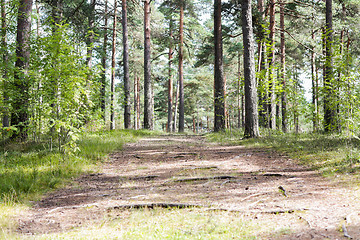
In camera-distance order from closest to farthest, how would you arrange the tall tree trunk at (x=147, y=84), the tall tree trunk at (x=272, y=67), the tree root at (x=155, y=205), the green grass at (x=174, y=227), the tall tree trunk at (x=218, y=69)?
the green grass at (x=174, y=227) → the tree root at (x=155, y=205) → the tall tree trunk at (x=272, y=67) → the tall tree trunk at (x=218, y=69) → the tall tree trunk at (x=147, y=84)

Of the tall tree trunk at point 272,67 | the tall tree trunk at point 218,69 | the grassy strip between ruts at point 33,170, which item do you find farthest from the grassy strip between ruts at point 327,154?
the tall tree trunk at point 218,69

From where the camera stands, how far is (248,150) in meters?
7.94

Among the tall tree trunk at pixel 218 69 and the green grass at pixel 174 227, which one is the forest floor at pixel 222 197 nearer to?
the green grass at pixel 174 227

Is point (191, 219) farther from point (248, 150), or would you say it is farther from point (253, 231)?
point (248, 150)

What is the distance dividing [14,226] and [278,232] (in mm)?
2897

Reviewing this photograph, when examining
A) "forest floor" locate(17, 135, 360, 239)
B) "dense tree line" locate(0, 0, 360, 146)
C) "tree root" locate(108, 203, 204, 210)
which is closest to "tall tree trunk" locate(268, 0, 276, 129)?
"dense tree line" locate(0, 0, 360, 146)

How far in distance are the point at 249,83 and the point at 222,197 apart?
6.73m

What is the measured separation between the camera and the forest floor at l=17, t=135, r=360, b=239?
285 cm

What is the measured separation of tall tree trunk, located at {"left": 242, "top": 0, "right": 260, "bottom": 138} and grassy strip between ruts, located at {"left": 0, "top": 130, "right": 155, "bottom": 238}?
497 centimetres

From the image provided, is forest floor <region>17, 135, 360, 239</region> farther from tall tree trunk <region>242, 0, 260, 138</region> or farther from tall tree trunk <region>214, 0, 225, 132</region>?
tall tree trunk <region>214, 0, 225, 132</region>

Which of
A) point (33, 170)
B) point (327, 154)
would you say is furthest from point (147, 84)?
point (327, 154)

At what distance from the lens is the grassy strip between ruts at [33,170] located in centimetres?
392

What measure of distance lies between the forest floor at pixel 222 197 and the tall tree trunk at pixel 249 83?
3.15 metres

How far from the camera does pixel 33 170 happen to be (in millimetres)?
5227
